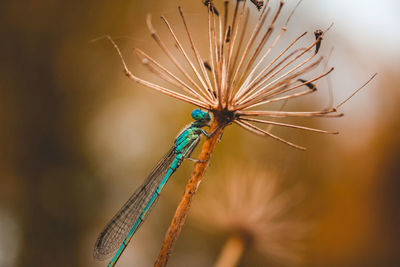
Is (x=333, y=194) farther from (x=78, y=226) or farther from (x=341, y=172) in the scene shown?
(x=78, y=226)

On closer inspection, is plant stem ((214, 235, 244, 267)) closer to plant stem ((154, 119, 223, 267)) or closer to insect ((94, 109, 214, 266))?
insect ((94, 109, 214, 266))

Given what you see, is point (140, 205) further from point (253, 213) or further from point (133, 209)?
point (253, 213)

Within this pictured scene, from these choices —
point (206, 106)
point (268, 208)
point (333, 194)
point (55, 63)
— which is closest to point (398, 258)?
point (333, 194)

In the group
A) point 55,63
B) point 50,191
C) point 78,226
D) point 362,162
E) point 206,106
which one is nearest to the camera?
point 206,106

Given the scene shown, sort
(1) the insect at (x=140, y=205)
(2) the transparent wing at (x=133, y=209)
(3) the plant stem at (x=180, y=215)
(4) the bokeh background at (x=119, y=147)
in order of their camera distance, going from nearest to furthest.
Result: 1. (3) the plant stem at (x=180, y=215)
2. (1) the insect at (x=140, y=205)
3. (2) the transparent wing at (x=133, y=209)
4. (4) the bokeh background at (x=119, y=147)

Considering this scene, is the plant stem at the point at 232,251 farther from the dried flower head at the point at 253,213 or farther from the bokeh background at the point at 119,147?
the bokeh background at the point at 119,147

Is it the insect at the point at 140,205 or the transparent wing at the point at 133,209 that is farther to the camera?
the transparent wing at the point at 133,209

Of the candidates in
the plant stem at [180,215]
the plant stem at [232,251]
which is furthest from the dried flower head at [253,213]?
the plant stem at [180,215]
